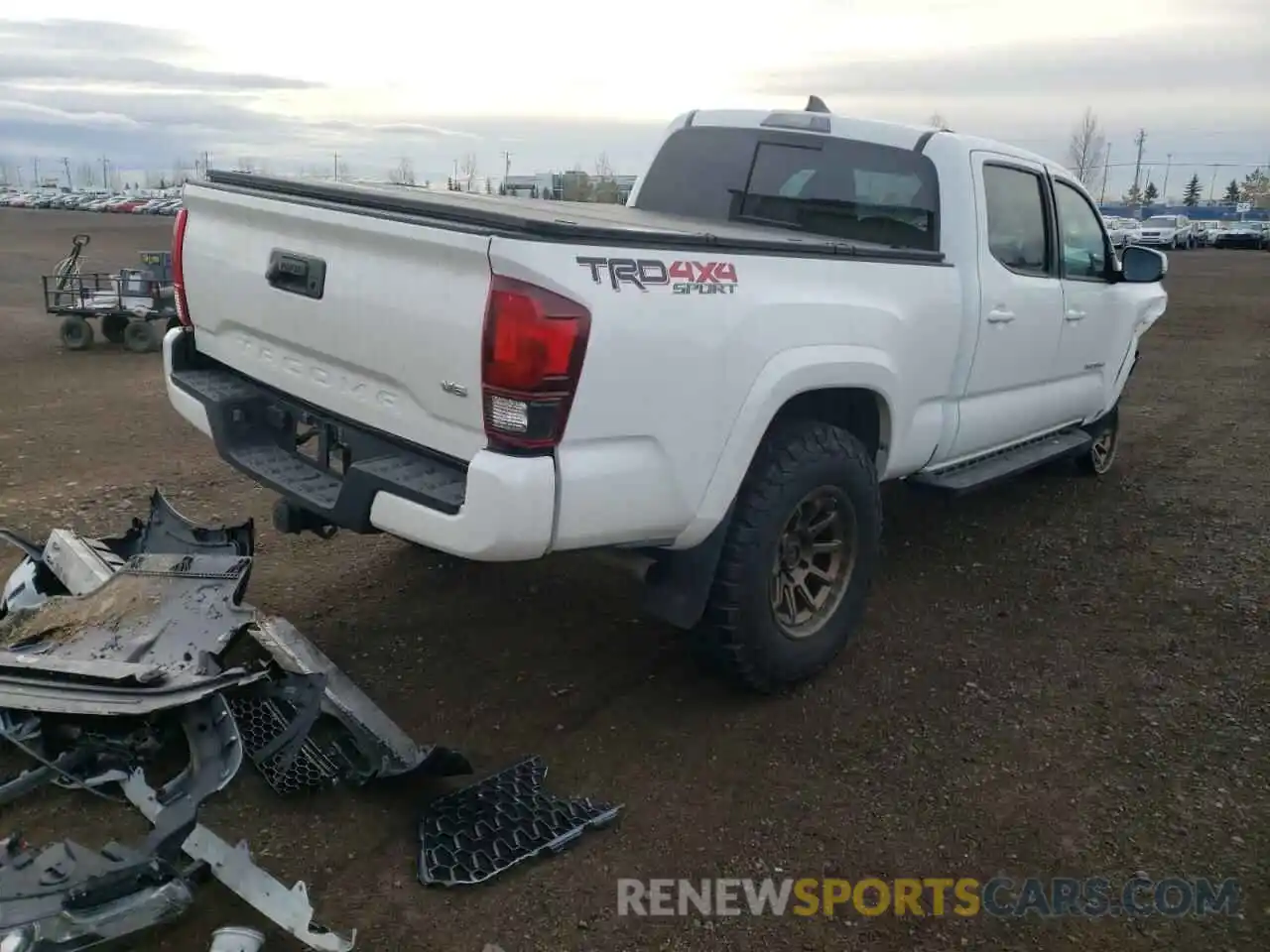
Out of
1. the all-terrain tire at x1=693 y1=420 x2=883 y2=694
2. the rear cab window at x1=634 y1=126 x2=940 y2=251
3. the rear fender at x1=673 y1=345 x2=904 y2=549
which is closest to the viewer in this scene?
the rear fender at x1=673 y1=345 x2=904 y2=549

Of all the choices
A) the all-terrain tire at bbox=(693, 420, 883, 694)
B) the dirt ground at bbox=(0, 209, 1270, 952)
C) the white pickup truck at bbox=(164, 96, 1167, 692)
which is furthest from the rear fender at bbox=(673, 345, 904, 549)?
the dirt ground at bbox=(0, 209, 1270, 952)

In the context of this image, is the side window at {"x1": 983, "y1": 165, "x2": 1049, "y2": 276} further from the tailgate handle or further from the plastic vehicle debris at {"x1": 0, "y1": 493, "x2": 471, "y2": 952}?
the plastic vehicle debris at {"x1": 0, "y1": 493, "x2": 471, "y2": 952}

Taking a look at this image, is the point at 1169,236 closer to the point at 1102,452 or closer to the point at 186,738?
the point at 1102,452

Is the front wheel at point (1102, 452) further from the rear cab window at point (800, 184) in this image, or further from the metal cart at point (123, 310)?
the metal cart at point (123, 310)

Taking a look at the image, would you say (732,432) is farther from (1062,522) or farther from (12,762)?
(1062,522)

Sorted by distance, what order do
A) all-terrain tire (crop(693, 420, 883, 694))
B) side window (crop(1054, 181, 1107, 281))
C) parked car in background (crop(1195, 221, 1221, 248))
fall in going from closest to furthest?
all-terrain tire (crop(693, 420, 883, 694)) < side window (crop(1054, 181, 1107, 281)) < parked car in background (crop(1195, 221, 1221, 248))

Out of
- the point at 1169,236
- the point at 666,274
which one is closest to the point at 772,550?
the point at 666,274

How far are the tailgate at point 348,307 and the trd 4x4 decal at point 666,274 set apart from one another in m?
0.33

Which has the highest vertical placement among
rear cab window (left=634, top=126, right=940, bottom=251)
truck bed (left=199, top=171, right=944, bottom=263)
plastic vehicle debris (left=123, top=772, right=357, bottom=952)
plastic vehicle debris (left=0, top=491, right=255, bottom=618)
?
rear cab window (left=634, top=126, right=940, bottom=251)

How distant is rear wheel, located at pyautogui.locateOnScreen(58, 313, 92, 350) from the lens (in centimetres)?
1173

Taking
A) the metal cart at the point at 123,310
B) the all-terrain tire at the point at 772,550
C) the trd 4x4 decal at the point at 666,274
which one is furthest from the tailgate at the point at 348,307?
the metal cart at the point at 123,310

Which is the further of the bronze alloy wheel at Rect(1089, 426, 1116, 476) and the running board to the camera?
the bronze alloy wheel at Rect(1089, 426, 1116, 476)

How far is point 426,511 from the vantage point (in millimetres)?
3023

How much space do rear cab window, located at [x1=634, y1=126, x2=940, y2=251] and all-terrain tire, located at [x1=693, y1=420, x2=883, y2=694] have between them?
122 cm
